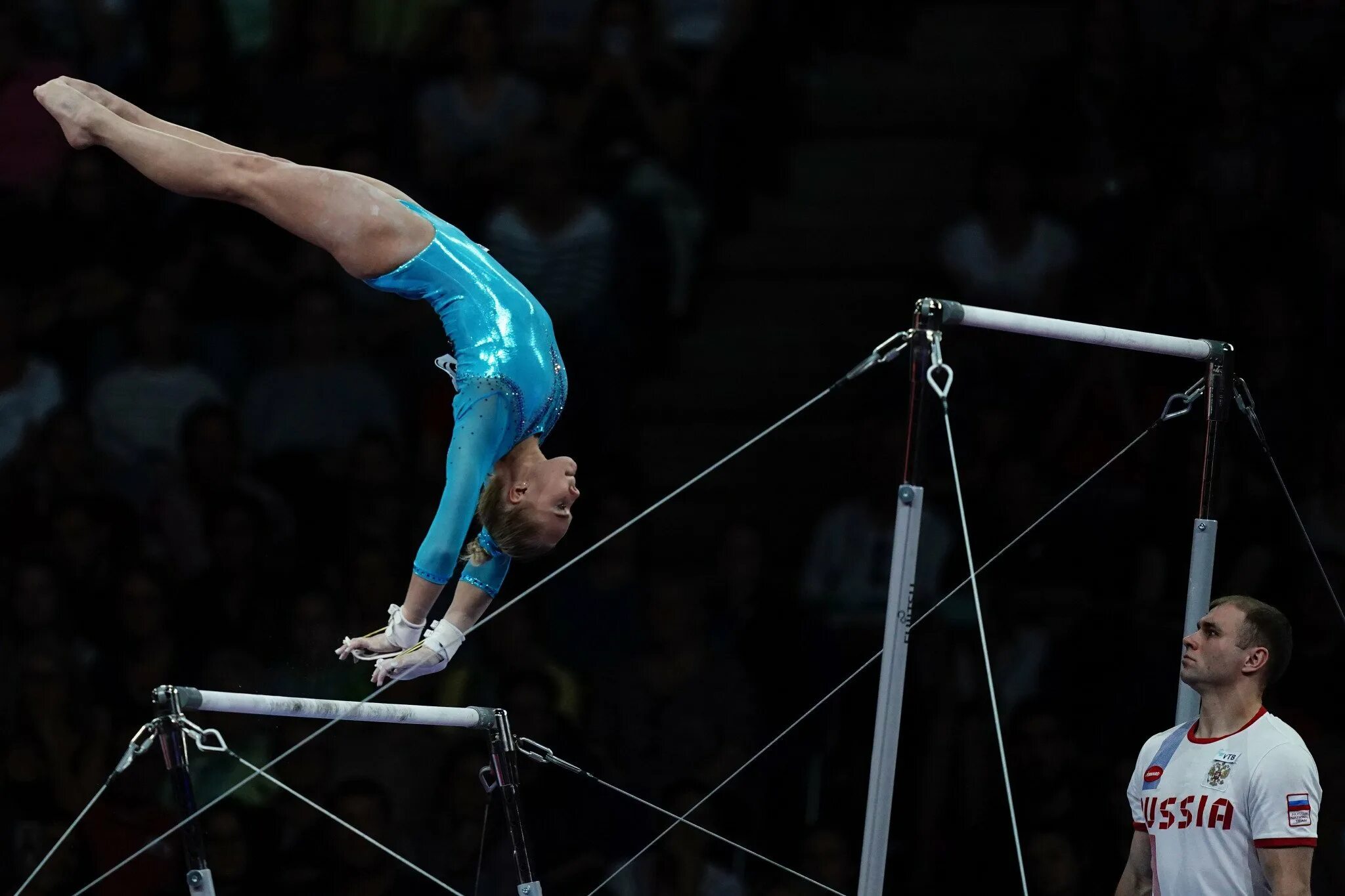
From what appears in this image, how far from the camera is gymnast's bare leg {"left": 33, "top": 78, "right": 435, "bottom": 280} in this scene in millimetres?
4371

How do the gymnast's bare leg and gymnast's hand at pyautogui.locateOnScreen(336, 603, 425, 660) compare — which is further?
the gymnast's bare leg

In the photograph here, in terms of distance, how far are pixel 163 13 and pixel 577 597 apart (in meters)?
3.13

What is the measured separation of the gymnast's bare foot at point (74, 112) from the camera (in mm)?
4430

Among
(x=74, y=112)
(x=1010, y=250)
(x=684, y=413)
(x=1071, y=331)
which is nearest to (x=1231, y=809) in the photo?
(x=1071, y=331)

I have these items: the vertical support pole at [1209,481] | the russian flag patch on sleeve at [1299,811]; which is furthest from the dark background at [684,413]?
the russian flag patch on sleeve at [1299,811]

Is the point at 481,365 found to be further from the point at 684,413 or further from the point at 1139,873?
the point at 684,413

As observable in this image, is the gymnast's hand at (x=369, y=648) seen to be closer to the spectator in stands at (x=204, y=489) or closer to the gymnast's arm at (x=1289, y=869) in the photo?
the gymnast's arm at (x=1289, y=869)

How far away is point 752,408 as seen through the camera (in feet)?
23.7

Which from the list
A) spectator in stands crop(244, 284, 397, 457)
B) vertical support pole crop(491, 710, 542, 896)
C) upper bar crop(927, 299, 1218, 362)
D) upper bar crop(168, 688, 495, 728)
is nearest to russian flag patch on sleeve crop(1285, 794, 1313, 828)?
upper bar crop(927, 299, 1218, 362)

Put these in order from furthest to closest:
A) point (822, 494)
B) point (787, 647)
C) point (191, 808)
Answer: point (822, 494), point (787, 647), point (191, 808)

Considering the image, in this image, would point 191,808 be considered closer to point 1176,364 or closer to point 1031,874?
point 1031,874

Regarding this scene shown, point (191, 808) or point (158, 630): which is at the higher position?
point (158, 630)

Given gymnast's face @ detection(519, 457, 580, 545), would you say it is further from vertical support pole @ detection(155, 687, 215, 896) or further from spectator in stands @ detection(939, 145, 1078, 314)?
spectator in stands @ detection(939, 145, 1078, 314)

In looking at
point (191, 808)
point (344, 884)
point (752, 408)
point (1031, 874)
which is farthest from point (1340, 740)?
point (191, 808)
